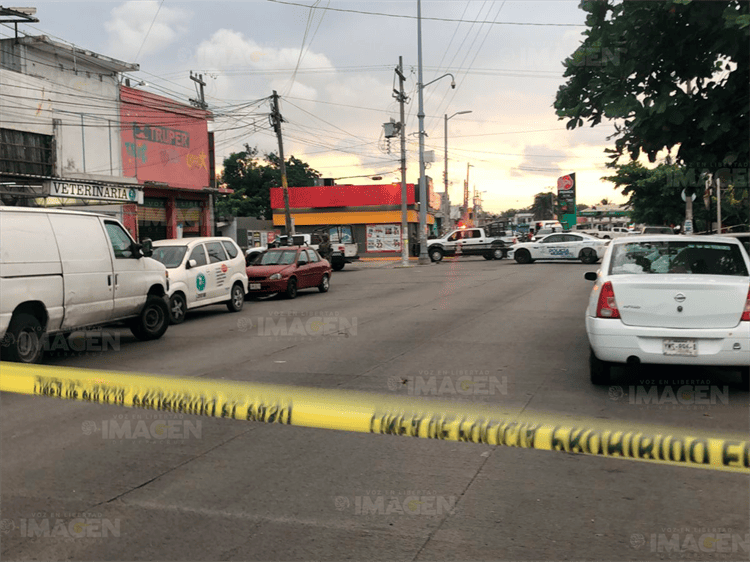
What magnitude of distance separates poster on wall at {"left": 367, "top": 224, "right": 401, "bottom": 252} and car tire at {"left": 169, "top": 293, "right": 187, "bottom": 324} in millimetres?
38128

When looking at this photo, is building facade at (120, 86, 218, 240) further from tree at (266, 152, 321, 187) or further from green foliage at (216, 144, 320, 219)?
tree at (266, 152, 321, 187)

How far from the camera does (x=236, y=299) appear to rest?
16.6 meters

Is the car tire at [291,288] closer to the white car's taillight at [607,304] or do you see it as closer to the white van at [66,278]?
the white van at [66,278]

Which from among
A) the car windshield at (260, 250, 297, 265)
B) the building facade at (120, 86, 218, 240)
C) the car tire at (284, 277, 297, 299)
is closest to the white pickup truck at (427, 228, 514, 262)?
the building facade at (120, 86, 218, 240)

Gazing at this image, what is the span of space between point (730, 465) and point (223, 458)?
13.4 feet

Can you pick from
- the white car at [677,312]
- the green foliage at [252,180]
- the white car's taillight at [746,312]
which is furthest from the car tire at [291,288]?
the green foliage at [252,180]

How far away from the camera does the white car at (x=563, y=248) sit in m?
34.2

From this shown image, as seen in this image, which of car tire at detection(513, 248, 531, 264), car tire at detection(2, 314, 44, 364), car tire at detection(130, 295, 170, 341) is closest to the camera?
car tire at detection(2, 314, 44, 364)

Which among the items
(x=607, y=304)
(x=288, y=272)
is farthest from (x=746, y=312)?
(x=288, y=272)

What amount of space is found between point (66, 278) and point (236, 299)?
7.14 m

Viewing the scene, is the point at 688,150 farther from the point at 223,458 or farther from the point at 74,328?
the point at 74,328

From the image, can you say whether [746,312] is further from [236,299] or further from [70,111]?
[70,111]

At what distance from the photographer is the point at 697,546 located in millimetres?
3738

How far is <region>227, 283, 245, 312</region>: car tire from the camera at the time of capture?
16.5 m
